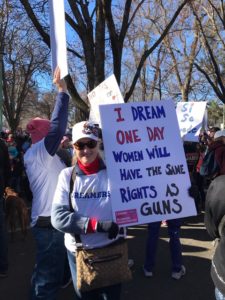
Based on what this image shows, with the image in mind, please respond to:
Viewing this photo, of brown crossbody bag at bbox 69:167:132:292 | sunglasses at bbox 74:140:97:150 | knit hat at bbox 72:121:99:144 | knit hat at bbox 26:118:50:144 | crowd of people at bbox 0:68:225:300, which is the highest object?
knit hat at bbox 26:118:50:144

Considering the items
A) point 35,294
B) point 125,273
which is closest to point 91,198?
point 125,273

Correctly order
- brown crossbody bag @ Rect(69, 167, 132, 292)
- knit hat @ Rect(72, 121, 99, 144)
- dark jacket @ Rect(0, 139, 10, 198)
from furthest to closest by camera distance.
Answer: dark jacket @ Rect(0, 139, 10, 198), knit hat @ Rect(72, 121, 99, 144), brown crossbody bag @ Rect(69, 167, 132, 292)

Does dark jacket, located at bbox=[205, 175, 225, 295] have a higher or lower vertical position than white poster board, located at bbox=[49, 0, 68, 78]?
lower

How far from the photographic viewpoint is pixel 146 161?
12.2 feet

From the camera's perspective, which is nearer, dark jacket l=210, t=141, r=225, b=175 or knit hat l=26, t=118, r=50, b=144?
knit hat l=26, t=118, r=50, b=144

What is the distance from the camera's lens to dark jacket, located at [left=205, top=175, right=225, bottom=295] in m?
2.30

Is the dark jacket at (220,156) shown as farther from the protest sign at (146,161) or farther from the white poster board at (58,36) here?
the white poster board at (58,36)

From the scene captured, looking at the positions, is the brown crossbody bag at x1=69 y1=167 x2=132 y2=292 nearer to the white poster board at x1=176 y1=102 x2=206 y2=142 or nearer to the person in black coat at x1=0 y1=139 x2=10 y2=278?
the person in black coat at x1=0 y1=139 x2=10 y2=278

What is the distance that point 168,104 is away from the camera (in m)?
3.96

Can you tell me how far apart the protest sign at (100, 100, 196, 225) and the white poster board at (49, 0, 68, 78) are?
1.63 feet

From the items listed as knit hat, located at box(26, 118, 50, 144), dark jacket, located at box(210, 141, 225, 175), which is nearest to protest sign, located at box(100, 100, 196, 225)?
knit hat, located at box(26, 118, 50, 144)

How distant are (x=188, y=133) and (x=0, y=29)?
1339cm

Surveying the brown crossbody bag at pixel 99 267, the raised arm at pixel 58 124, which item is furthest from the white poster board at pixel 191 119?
the brown crossbody bag at pixel 99 267

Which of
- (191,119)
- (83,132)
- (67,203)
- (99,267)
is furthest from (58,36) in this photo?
(191,119)
